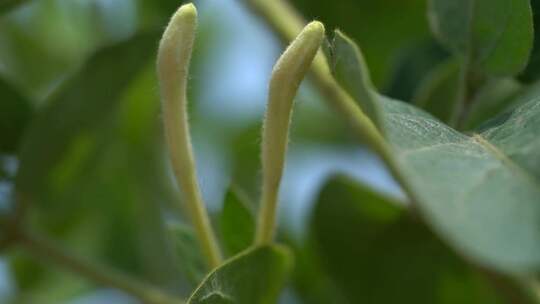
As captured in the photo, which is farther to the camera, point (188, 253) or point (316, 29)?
point (188, 253)

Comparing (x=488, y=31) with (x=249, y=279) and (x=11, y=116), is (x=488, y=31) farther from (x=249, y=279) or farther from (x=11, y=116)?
(x=11, y=116)

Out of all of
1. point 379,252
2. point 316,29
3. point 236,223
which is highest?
point 316,29

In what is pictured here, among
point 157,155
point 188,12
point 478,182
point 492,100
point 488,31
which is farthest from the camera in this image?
point 157,155

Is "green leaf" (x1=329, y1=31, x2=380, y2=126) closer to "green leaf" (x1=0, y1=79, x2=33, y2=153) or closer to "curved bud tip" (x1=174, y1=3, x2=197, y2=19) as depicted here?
"curved bud tip" (x1=174, y1=3, x2=197, y2=19)

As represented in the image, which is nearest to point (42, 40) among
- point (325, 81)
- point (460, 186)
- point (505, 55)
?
point (325, 81)

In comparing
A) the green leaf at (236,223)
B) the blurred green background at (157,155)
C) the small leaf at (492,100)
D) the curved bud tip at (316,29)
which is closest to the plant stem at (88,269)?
the blurred green background at (157,155)

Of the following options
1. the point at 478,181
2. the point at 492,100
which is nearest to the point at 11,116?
the point at 492,100

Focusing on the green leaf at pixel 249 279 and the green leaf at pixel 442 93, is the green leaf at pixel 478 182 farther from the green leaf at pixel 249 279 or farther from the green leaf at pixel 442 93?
the green leaf at pixel 442 93
